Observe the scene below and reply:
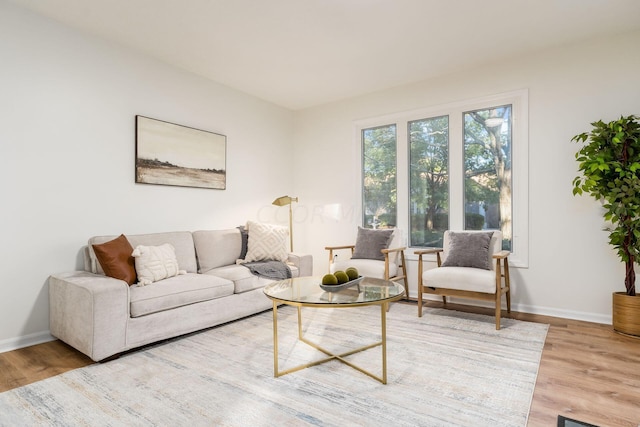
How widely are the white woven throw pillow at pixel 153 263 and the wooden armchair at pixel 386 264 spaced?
1.70 m

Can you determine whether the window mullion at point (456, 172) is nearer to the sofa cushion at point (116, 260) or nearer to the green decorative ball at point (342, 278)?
the green decorative ball at point (342, 278)

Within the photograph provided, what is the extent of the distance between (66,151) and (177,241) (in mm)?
1217

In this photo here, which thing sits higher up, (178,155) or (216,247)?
(178,155)

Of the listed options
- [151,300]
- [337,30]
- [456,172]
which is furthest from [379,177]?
[151,300]

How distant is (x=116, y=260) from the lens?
112 inches

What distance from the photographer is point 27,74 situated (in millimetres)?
2807

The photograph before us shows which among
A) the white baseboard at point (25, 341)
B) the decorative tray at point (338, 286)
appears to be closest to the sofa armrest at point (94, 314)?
the white baseboard at point (25, 341)

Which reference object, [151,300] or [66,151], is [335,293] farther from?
[66,151]

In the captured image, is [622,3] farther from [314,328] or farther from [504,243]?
[314,328]

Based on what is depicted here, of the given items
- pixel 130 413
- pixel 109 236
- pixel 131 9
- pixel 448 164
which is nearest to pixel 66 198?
pixel 109 236

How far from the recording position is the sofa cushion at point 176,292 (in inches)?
104

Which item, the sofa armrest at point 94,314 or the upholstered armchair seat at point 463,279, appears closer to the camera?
the sofa armrest at point 94,314

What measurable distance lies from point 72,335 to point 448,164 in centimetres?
397

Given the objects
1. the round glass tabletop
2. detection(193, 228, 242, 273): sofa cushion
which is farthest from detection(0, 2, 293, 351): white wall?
the round glass tabletop
